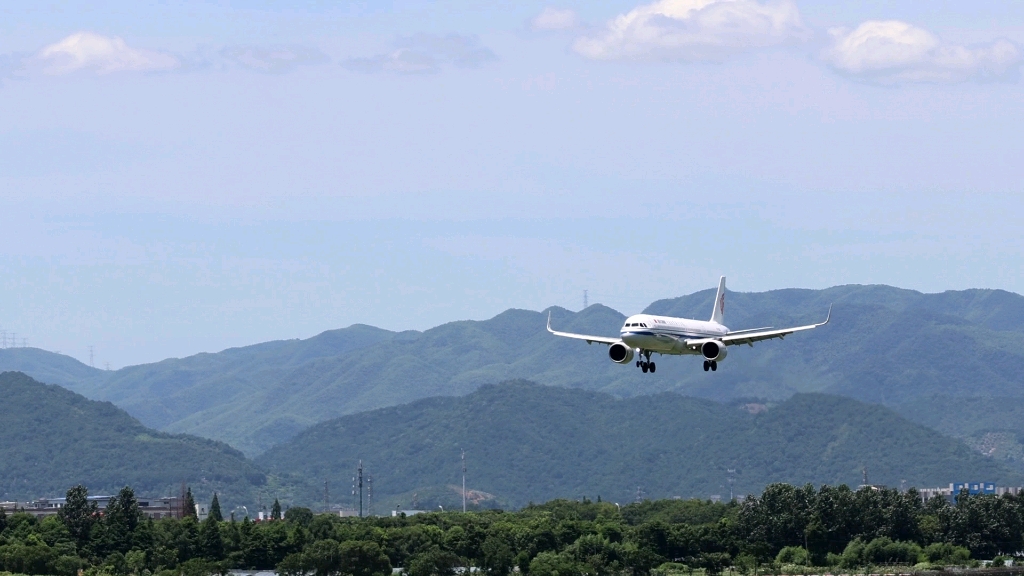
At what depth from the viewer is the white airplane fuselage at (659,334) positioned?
142m

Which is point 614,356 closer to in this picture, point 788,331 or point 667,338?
point 667,338

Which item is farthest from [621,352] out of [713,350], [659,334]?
[713,350]

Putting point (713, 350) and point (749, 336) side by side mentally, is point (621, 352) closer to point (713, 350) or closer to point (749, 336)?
point (713, 350)

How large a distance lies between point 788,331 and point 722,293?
45724mm

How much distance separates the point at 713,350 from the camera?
144625 mm

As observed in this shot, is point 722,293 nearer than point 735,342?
No

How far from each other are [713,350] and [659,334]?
17.5ft

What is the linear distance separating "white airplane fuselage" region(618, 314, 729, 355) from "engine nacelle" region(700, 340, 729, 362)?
102cm

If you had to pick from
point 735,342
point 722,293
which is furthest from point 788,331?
point 722,293

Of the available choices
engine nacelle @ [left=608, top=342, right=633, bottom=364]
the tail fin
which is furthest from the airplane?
the tail fin

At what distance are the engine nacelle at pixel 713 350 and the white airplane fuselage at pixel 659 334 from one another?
102 cm

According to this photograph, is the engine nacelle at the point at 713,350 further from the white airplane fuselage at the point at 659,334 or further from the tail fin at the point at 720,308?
the tail fin at the point at 720,308

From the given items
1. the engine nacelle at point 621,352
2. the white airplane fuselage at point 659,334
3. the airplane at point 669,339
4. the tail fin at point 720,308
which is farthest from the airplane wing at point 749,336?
the tail fin at point 720,308

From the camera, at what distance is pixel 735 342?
148 m
